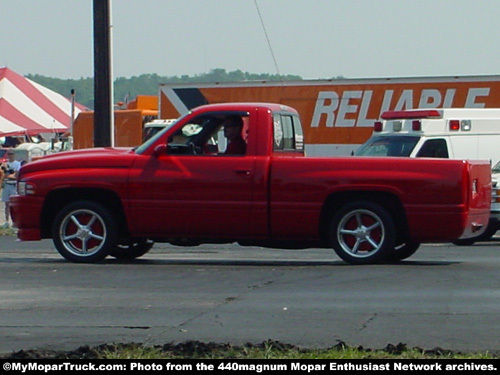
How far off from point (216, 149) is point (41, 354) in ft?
19.1

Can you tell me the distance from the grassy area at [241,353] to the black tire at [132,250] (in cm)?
624

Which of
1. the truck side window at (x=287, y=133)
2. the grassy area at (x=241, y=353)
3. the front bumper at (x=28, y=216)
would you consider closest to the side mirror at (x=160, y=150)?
the truck side window at (x=287, y=133)

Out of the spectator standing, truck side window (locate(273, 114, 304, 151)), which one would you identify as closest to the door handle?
truck side window (locate(273, 114, 304, 151))

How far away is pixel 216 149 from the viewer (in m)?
12.2

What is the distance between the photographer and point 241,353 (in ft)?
21.8

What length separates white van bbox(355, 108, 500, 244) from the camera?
17.6m

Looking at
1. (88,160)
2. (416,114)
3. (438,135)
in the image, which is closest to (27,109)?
(416,114)

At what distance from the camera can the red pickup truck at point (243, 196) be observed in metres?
11.7

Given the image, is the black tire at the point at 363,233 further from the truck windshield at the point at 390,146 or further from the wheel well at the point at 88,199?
the truck windshield at the point at 390,146

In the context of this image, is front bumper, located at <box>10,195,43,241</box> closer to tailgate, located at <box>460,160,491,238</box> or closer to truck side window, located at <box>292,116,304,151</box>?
truck side window, located at <box>292,116,304,151</box>

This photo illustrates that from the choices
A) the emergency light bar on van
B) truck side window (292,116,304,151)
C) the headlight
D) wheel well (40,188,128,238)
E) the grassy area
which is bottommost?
the grassy area

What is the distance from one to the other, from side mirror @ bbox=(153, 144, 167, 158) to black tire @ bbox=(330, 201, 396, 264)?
6.74 ft

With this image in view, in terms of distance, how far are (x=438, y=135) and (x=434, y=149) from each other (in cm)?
32
